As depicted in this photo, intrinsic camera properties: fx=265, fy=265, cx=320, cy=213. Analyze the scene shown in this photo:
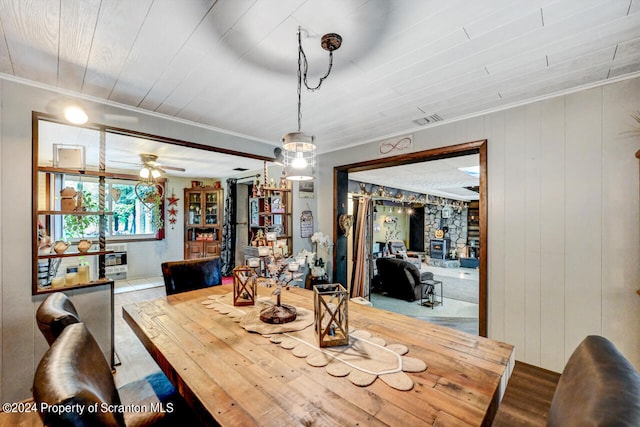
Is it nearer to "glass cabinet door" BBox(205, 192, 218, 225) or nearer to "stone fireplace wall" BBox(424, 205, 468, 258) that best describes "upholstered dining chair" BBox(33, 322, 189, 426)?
"glass cabinet door" BBox(205, 192, 218, 225)

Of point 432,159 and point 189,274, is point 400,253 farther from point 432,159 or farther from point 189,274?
point 189,274

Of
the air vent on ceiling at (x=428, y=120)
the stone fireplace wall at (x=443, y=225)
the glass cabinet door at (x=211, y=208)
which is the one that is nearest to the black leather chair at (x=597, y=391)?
the air vent on ceiling at (x=428, y=120)

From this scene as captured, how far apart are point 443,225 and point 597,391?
11.4m

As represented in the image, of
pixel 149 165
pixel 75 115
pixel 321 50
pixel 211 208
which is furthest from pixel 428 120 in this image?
pixel 211 208

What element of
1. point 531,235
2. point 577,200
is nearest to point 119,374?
point 531,235

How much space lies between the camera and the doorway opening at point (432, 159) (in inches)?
100

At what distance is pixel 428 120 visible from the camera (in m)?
2.77

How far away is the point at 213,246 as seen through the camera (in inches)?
247

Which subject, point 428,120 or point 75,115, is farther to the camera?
point 428,120

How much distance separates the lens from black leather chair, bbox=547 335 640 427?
0.54 meters

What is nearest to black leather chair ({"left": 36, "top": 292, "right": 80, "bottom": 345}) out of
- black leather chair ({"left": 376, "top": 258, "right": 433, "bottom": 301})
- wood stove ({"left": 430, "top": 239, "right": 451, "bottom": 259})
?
black leather chair ({"left": 376, "top": 258, "right": 433, "bottom": 301})

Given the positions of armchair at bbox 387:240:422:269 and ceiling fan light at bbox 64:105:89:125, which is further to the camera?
armchair at bbox 387:240:422:269

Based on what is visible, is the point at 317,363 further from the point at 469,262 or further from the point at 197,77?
the point at 469,262

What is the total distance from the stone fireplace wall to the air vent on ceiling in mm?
8630
